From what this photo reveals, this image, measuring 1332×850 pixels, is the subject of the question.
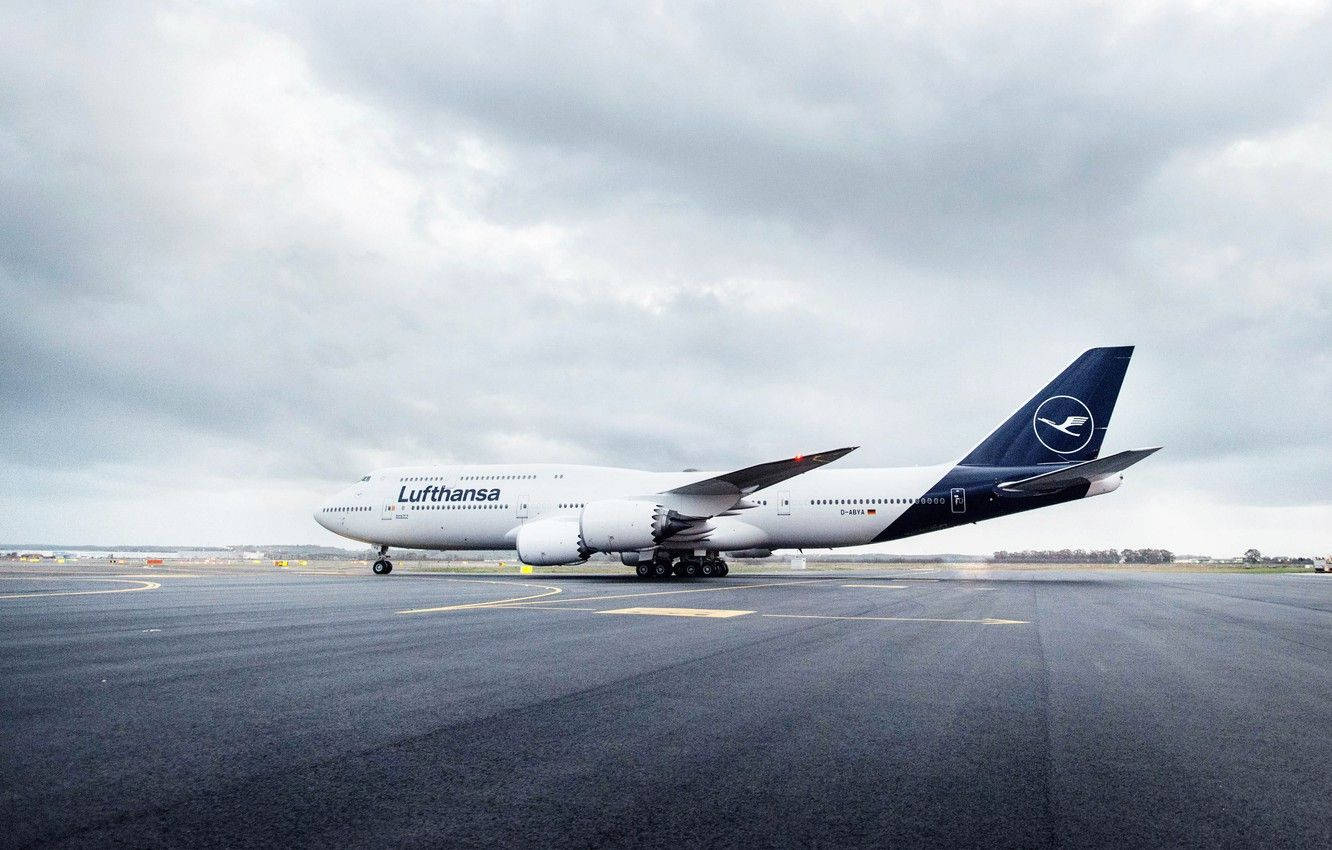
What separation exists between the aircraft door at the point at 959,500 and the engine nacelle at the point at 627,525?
9.03m

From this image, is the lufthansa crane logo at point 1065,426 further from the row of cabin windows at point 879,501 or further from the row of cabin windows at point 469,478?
the row of cabin windows at point 469,478

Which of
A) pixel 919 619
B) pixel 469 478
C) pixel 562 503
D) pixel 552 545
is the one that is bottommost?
pixel 919 619

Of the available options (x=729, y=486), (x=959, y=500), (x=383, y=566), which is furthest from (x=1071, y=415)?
(x=383, y=566)

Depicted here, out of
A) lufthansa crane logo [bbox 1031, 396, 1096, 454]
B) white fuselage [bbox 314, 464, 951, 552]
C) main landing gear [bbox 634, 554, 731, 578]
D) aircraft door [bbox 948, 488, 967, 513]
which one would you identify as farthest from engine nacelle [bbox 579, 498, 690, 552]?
lufthansa crane logo [bbox 1031, 396, 1096, 454]

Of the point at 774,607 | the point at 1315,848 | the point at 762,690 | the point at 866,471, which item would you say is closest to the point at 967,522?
the point at 866,471

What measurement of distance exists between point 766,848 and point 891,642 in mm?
5560

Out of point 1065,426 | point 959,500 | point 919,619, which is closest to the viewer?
point 919,619

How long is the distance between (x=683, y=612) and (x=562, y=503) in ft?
57.8

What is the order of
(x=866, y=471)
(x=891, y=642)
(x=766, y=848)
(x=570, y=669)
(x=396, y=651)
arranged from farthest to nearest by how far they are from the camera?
1. (x=866, y=471)
2. (x=891, y=642)
3. (x=396, y=651)
4. (x=570, y=669)
5. (x=766, y=848)

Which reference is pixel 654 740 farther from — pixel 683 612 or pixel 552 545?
pixel 552 545

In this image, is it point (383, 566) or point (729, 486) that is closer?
point (729, 486)

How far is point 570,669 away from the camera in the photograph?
5.46 meters

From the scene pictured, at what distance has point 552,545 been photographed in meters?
24.4

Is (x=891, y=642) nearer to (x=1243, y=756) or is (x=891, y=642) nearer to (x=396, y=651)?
(x=1243, y=756)
